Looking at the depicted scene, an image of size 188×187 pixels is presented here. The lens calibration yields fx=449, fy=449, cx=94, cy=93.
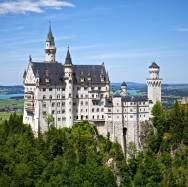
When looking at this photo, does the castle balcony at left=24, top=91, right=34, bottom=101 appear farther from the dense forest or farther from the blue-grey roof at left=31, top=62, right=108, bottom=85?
the dense forest

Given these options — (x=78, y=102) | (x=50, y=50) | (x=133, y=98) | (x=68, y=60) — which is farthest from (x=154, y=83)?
(x=50, y=50)

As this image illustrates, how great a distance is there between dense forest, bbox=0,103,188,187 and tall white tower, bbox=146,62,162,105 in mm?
4113

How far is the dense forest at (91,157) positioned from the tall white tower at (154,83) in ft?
13.5

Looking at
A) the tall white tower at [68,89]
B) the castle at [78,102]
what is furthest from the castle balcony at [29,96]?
the tall white tower at [68,89]

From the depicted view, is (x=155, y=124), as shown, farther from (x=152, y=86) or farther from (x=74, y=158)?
(x=74, y=158)

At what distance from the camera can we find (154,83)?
116375mm

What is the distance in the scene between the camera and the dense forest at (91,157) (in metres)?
88.6

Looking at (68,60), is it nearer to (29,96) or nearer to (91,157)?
(29,96)

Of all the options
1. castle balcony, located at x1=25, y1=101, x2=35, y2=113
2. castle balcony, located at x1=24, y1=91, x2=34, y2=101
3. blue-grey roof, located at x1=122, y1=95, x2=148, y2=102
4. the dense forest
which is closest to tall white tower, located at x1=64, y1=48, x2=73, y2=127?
the dense forest

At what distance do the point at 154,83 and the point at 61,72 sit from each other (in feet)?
→ 79.4

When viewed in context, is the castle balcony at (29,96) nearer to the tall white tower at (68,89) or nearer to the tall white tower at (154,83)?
the tall white tower at (68,89)

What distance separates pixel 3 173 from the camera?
93812 mm

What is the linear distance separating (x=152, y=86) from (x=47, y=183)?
143 feet

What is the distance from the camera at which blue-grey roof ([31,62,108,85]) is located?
111m
